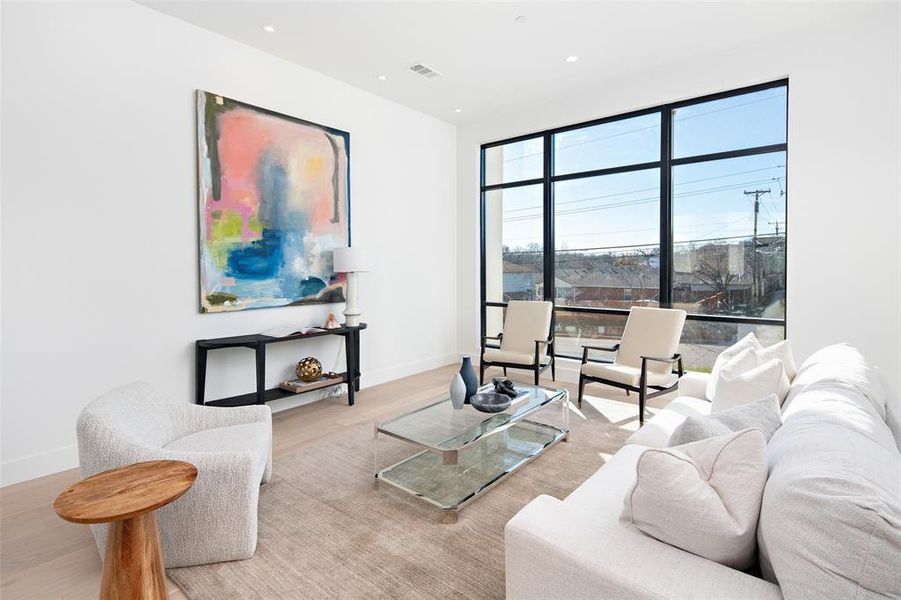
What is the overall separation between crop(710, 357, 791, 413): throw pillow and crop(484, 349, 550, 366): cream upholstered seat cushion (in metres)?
2.35

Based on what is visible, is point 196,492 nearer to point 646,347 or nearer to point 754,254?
point 646,347

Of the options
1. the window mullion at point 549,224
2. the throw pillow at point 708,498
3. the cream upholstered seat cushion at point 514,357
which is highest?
the window mullion at point 549,224

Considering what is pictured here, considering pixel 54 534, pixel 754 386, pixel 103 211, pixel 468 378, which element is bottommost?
pixel 54 534

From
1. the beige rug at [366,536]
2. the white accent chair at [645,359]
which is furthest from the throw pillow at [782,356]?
the beige rug at [366,536]

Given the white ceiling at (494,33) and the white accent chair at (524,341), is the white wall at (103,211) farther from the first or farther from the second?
the white accent chair at (524,341)

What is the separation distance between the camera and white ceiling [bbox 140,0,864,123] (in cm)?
351

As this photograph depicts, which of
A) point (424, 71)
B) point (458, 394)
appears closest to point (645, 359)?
point (458, 394)

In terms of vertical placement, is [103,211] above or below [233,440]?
above

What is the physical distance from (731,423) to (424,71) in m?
4.23

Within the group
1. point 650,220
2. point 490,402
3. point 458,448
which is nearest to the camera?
point 458,448

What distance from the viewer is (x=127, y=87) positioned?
10.9 feet

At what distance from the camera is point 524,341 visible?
516 cm

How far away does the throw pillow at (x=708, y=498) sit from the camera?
117cm

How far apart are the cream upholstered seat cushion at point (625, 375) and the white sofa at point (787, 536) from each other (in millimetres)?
2238
